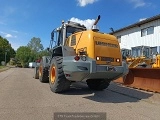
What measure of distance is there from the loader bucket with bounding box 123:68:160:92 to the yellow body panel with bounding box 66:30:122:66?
9.24 feet

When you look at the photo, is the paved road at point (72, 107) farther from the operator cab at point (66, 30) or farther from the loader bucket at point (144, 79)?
the operator cab at point (66, 30)

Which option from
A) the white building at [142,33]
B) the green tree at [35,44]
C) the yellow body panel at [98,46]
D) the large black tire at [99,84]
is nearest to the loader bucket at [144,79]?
the large black tire at [99,84]

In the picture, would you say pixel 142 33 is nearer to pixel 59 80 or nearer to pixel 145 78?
pixel 145 78

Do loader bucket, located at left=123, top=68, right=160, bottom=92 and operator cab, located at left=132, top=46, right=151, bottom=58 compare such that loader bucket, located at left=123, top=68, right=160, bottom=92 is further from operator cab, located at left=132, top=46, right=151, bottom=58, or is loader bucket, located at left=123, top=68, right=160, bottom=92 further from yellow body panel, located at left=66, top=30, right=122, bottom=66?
operator cab, located at left=132, top=46, right=151, bottom=58

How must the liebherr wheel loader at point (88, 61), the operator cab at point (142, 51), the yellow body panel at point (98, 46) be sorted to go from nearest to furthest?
the liebherr wheel loader at point (88, 61) < the yellow body panel at point (98, 46) < the operator cab at point (142, 51)

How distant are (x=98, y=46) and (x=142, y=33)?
1849cm

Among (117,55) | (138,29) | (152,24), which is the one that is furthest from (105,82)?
(138,29)

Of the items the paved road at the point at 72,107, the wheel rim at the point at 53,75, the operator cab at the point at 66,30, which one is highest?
the operator cab at the point at 66,30

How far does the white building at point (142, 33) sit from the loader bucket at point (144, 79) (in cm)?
1120

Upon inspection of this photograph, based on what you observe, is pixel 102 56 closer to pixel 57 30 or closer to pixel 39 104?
pixel 39 104

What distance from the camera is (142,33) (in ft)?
83.2

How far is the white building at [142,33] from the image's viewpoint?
74.5 feet

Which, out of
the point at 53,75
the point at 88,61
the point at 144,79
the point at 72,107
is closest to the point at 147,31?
the point at 144,79

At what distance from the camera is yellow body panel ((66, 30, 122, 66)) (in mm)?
8031
